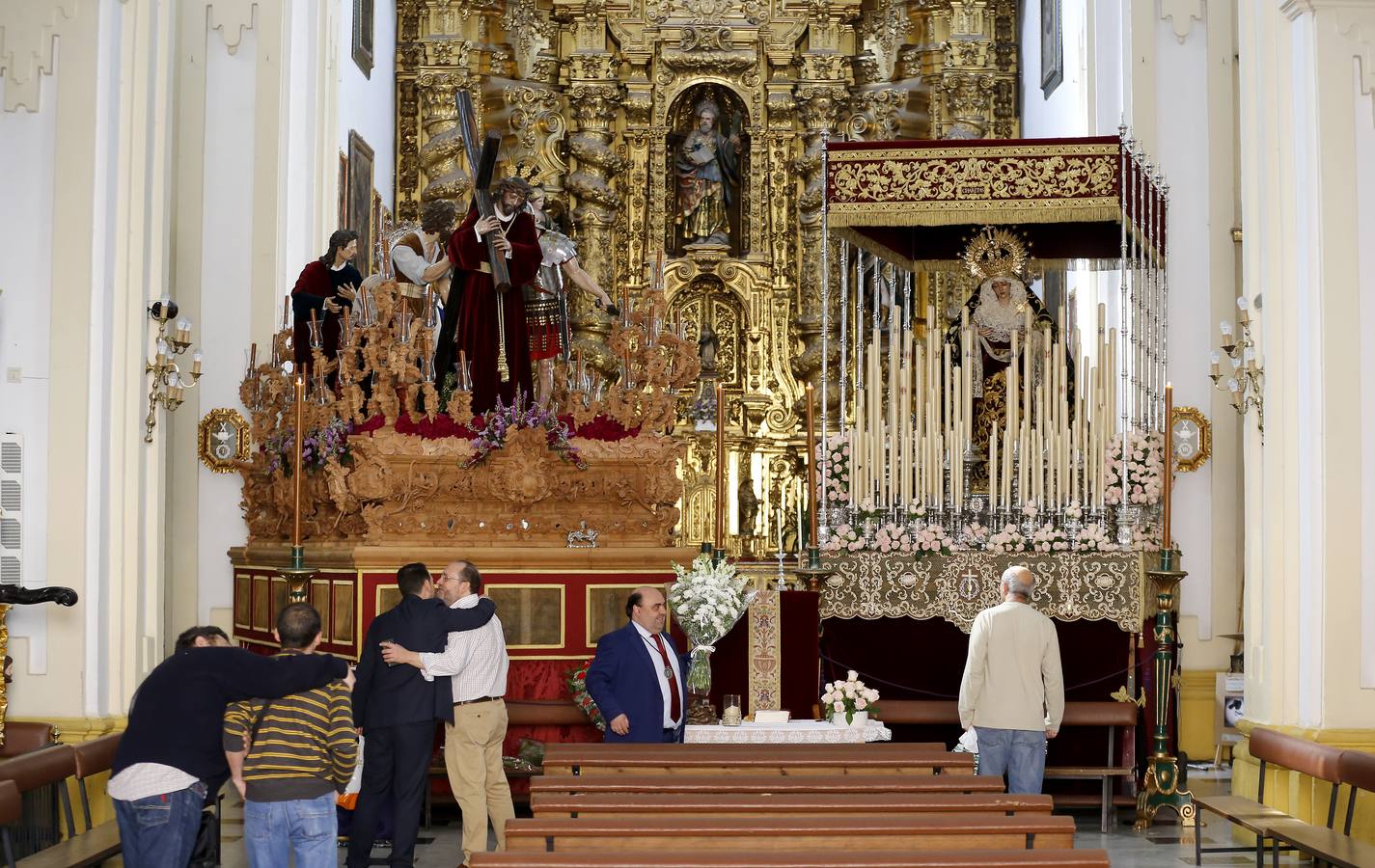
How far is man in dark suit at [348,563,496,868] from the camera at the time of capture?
29.5 ft

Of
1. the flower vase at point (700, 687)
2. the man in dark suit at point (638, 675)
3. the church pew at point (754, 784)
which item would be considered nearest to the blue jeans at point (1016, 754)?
the flower vase at point (700, 687)

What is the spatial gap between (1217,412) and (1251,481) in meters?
3.29

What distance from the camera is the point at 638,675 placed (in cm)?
977

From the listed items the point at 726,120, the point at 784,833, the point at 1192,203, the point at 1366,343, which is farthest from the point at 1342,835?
the point at 726,120

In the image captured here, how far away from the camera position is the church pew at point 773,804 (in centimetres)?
696

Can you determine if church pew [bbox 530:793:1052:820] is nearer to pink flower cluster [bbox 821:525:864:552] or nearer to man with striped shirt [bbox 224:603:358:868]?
man with striped shirt [bbox 224:603:358:868]

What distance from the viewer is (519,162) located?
67.6 ft

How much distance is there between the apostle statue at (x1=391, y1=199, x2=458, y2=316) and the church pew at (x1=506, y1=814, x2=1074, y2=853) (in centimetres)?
740

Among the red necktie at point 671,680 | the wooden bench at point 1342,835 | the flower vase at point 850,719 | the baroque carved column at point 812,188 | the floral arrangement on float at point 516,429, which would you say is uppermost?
the baroque carved column at point 812,188

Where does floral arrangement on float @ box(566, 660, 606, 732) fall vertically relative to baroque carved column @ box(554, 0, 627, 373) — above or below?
below

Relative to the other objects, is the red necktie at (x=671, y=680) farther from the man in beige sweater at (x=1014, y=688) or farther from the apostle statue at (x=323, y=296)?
the apostle statue at (x=323, y=296)

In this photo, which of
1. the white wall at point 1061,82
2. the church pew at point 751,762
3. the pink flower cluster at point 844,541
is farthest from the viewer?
the white wall at point 1061,82

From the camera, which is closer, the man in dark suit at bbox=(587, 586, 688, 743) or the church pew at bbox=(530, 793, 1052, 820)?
the church pew at bbox=(530, 793, 1052, 820)

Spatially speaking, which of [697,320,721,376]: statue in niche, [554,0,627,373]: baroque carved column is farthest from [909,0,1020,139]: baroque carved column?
[554,0,627,373]: baroque carved column
